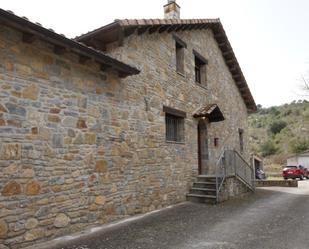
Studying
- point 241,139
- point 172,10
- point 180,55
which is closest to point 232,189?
point 180,55

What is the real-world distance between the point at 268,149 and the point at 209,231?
42.0 meters

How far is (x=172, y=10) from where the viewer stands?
1141cm

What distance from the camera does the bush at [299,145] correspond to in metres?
40.9

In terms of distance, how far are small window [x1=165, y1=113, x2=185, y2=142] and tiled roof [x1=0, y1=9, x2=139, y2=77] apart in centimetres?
327

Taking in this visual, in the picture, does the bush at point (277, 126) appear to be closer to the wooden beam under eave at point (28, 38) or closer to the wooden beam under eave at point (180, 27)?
the wooden beam under eave at point (180, 27)

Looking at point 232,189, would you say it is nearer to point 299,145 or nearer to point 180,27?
point 180,27

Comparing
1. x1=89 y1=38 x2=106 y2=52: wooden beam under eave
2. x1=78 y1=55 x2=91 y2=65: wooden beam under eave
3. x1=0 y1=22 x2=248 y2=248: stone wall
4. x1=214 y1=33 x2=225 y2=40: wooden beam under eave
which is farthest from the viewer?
x1=214 y1=33 x2=225 y2=40: wooden beam under eave

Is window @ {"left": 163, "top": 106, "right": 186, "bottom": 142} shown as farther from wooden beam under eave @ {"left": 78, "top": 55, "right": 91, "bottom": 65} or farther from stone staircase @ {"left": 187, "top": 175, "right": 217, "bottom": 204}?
wooden beam under eave @ {"left": 78, "top": 55, "right": 91, "bottom": 65}

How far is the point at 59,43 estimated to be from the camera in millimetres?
5254

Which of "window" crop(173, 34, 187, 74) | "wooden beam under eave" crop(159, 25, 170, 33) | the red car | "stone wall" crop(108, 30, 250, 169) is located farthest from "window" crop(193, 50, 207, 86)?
the red car

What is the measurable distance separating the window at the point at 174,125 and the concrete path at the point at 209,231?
231 cm

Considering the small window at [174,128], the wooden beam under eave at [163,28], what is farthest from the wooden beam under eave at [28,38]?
the small window at [174,128]

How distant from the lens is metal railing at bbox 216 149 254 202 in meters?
9.64

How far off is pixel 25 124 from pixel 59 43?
62.0 inches
